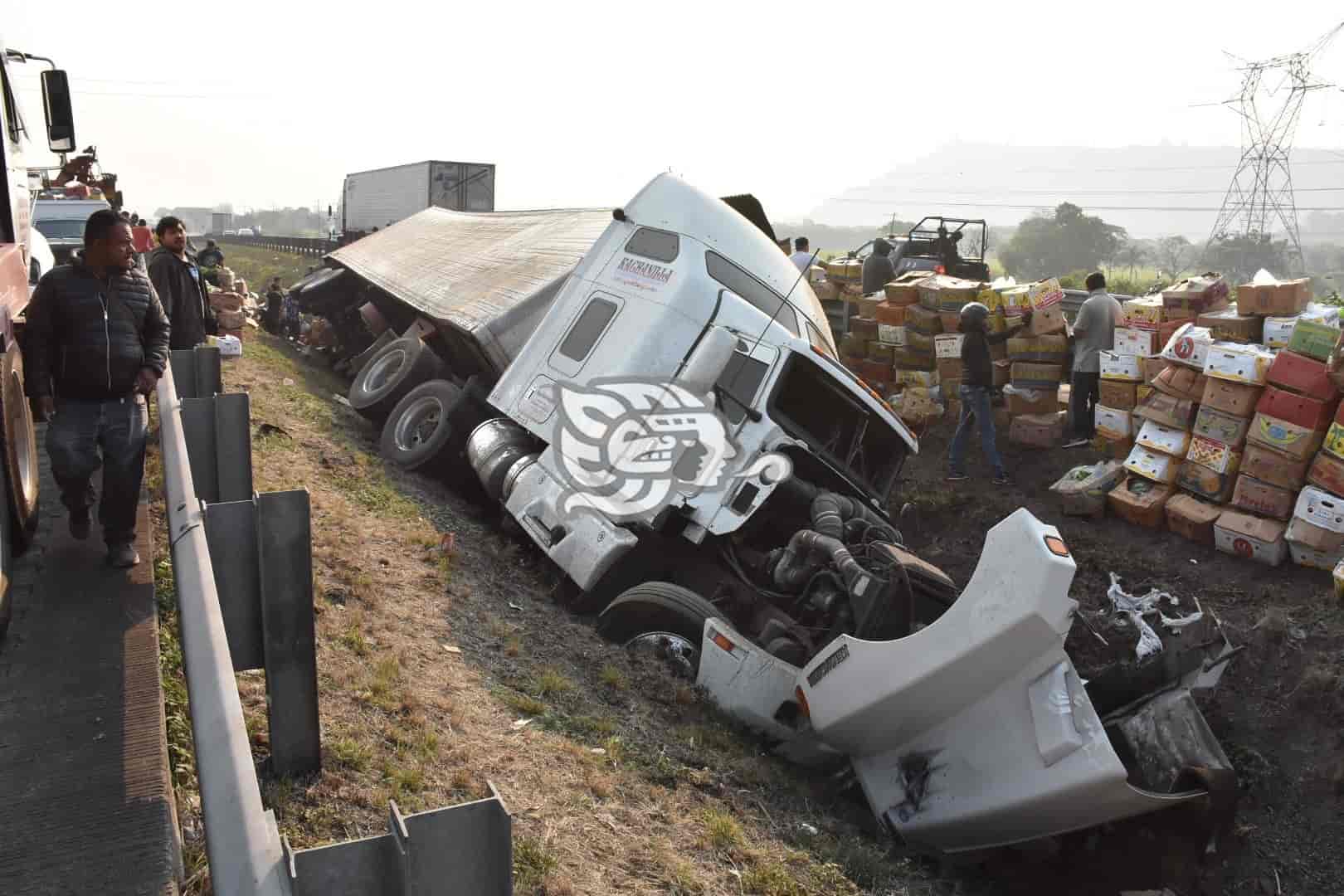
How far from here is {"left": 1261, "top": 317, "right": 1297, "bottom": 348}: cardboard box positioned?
9047mm

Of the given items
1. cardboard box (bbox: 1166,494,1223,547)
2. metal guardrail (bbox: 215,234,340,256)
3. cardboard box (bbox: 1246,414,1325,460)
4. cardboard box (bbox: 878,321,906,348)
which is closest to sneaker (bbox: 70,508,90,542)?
cardboard box (bbox: 1246,414,1325,460)

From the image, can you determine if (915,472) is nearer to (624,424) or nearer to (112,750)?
(624,424)

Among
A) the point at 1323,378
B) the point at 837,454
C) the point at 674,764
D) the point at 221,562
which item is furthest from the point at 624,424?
the point at 1323,378

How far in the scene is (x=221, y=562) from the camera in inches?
136

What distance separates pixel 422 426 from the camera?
10555 millimetres

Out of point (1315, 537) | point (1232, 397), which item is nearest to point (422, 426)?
point (1232, 397)

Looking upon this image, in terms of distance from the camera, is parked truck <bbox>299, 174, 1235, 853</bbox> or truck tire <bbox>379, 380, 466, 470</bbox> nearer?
parked truck <bbox>299, 174, 1235, 853</bbox>

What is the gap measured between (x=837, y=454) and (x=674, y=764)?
316 centimetres

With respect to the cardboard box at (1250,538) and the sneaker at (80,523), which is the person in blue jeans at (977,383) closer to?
the cardboard box at (1250,538)

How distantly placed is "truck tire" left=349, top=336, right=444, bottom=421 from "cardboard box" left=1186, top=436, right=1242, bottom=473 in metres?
7.39

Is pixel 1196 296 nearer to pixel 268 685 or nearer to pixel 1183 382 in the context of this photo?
pixel 1183 382

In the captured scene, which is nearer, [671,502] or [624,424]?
[671,502]

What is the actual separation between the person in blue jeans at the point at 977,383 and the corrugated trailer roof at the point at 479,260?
12.8 ft

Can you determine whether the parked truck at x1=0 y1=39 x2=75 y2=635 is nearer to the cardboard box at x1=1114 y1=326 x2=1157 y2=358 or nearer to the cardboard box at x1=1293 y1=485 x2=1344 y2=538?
the cardboard box at x1=1293 y1=485 x2=1344 y2=538
